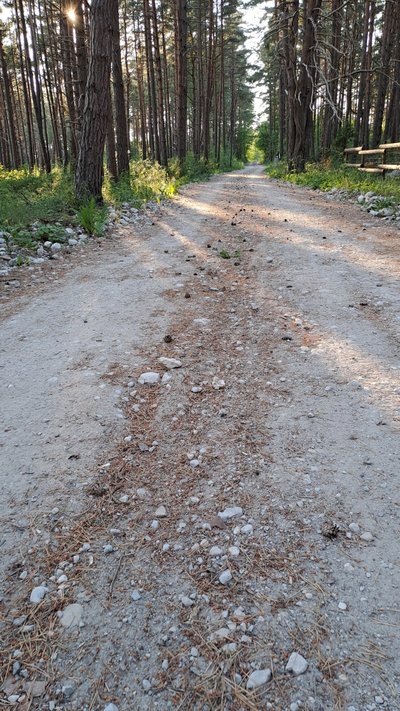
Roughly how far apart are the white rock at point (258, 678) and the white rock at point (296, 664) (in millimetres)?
74

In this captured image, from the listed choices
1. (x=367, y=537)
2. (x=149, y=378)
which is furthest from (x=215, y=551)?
(x=149, y=378)

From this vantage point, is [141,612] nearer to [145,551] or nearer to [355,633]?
[145,551]

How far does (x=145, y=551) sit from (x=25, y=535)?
0.57 meters

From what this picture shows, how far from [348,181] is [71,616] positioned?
1462 cm

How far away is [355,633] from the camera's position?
1.53 m

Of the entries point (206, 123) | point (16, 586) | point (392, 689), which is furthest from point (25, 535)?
point (206, 123)

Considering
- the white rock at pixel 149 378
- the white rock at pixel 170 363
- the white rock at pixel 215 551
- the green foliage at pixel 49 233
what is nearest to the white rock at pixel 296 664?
the white rock at pixel 215 551

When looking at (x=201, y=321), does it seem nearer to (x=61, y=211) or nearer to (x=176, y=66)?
(x=61, y=211)

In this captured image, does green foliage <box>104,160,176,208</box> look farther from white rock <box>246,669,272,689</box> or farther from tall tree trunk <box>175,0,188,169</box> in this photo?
white rock <box>246,669,272,689</box>

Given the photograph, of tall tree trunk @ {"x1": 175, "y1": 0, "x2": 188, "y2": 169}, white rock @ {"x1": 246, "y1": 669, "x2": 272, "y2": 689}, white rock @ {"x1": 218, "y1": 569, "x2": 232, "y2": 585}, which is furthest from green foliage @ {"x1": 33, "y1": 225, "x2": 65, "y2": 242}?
tall tree trunk @ {"x1": 175, "y1": 0, "x2": 188, "y2": 169}

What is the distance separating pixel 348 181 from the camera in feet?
44.7

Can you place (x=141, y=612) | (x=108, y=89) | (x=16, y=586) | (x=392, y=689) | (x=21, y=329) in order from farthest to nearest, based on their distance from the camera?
(x=108, y=89), (x=21, y=329), (x=16, y=586), (x=141, y=612), (x=392, y=689)

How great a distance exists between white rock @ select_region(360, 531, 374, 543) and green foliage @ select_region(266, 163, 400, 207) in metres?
9.16

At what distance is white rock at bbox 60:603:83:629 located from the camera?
1.61m
